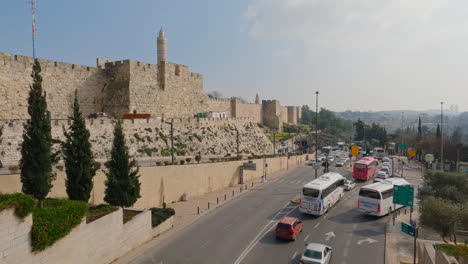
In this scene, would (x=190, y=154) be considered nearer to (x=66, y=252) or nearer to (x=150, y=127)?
(x=150, y=127)

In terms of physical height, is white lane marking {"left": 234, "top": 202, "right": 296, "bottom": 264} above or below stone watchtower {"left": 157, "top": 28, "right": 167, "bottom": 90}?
below

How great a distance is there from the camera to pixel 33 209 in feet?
29.9

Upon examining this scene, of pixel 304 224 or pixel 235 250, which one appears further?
pixel 304 224

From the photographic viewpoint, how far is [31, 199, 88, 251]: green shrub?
9.24 meters

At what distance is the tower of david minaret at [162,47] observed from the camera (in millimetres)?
37000

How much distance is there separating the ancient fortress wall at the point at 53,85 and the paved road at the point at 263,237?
17592 mm

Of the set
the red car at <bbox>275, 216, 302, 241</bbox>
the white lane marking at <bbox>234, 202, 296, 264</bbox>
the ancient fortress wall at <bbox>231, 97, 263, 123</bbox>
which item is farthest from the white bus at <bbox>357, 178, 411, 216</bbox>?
the ancient fortress wall at <bbox>231, 97, 263, 123</bbox>

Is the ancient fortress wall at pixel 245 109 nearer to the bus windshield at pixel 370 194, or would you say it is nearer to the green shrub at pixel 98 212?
the bus windshield at pixel 370 194

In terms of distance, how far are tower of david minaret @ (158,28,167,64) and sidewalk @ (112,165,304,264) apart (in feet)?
60.5

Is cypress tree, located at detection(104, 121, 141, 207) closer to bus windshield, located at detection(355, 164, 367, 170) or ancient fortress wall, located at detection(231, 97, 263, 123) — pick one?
bus windshield, located at detection(355, 164, 367, 170)

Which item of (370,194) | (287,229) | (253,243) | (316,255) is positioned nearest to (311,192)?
(370,194)

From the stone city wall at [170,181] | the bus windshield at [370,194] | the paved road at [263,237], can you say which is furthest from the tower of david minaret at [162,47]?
the bus windshield at [370,194]

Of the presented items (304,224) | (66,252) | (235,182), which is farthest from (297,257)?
(235,182)

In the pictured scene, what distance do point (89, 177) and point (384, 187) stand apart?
667 inches
